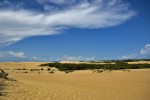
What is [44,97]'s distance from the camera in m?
12.5

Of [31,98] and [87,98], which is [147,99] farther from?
[31,98]

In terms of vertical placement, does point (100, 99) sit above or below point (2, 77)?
below

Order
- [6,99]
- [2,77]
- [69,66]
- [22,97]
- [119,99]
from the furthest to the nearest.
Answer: [69,66], [2,77], [119,99], [22,97], [6,99]

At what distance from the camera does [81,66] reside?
4978 centimetres

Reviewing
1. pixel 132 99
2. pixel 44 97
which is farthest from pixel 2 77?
pixel 132 99

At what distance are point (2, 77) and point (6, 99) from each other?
7175 mm

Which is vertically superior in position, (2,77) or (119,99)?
(2,77)

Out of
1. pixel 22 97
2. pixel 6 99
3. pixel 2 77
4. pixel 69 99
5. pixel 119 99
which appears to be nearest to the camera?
pixel 6 99

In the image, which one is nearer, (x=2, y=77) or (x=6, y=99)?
(x=6, y=99)

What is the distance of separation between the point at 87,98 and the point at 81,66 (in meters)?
36.3

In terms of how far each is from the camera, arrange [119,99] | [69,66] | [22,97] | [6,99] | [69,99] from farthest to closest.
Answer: [69,66]
[119,99]
[69,99]
[22,97]
[6,99]

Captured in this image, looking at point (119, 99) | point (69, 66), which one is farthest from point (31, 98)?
point (69, 66)

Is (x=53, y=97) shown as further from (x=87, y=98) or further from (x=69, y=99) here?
(x=87, y=98)

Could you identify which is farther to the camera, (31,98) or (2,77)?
(2,77)
